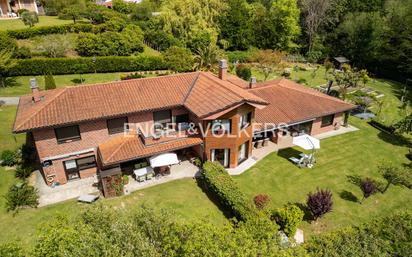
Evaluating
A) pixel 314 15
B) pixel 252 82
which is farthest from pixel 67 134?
pixel 314 15

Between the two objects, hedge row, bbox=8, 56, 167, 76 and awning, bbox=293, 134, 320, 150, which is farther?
hedge row, bbox=8, 56, 167, 76

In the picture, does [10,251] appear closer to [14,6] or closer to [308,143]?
[308,143]

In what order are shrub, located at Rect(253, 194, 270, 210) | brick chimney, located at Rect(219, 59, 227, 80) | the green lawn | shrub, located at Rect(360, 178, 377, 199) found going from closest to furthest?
1. shrub, located at Rect(253, 194, 270, 210)
2. shrub, located at Rect(360, 178, 377, 199)
3. brick chimney, located at Rect(219, 59, 227, 80)
4. the green lawn

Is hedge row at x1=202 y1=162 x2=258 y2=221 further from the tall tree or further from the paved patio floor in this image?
the tall tree

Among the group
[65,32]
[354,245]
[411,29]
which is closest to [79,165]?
[354,245]

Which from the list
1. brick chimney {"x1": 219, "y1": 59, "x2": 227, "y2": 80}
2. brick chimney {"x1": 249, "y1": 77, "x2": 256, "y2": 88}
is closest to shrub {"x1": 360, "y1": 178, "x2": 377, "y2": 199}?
brick chimney {"x1": 219, "y1": 59, "x2": 227, "y2": 80}

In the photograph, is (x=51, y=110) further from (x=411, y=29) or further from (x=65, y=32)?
(x=411, y=29)

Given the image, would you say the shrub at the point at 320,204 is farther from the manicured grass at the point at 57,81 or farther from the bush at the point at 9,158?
the manicured grass at the point at 57,81
